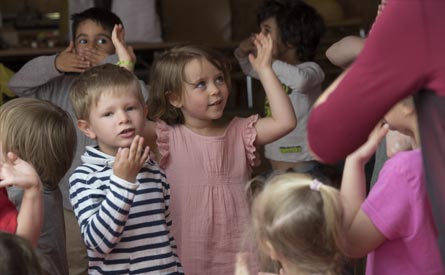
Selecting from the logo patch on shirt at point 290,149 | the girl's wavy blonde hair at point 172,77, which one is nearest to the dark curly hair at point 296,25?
the logo patch on shirt at point 290,149

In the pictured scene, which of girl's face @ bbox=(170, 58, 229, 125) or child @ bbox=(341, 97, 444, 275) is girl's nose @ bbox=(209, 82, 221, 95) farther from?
child @ bbox=(341, 97, 444, 275)

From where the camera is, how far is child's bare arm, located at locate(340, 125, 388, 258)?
87.4 inches

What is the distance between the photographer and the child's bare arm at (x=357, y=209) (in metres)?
2.22

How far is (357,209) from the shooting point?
2285mm

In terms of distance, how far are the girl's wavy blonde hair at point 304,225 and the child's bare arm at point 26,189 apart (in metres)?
0.57

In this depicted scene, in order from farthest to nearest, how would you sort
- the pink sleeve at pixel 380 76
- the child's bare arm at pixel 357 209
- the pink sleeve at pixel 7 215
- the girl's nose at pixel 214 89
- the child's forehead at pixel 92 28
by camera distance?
the child's forehead at pixel 92 28 → the girl's nose at pixel 214 89 → the pink sleeve at pixel 7 215 → the child's bare arm at pixel 357 209 → the pink sleeve at pixel 380 76

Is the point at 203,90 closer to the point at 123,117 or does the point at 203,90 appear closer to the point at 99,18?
the point at 123,117

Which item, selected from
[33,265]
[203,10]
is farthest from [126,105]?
[203,10]

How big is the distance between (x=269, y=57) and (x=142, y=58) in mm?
2840

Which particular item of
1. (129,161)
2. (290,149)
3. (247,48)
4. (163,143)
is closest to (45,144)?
(129,161)

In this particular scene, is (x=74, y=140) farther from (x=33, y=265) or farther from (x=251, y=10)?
(x=251, y=10)

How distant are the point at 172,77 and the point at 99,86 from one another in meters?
0.46

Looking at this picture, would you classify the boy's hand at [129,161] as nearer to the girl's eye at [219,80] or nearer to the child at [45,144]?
the child at [45,144]

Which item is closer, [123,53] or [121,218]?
[121,218]
